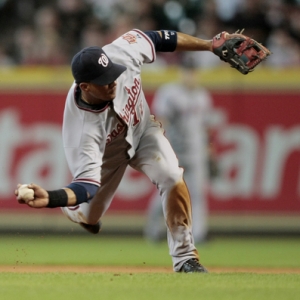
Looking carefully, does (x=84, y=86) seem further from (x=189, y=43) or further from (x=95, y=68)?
(x=189, y=43)

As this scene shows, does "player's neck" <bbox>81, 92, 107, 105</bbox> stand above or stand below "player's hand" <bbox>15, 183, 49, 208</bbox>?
above

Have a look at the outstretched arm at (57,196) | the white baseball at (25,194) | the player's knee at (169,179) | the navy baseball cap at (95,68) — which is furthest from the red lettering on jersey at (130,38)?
the white baseball at (25,194)

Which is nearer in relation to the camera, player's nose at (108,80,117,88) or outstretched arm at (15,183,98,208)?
outstretched arm at (15,183,98,208)

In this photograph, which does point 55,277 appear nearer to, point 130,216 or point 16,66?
point 130,216

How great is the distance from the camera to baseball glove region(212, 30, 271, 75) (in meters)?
6.57

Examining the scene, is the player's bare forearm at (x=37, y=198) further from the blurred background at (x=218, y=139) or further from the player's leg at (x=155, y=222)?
the blurred background at (x=218, y=139)

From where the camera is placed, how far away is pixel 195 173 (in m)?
10.7

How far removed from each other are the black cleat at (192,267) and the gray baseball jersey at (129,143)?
38 mm

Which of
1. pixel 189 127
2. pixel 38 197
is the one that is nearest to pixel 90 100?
pixel 38 197

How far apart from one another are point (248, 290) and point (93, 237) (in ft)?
21.8

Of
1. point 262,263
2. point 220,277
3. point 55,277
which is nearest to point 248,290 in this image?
point 220,277

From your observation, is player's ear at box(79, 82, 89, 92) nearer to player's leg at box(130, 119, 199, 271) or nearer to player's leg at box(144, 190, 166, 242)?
player's leg at box(130, 119, 199, 271)

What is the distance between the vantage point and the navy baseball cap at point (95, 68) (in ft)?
19.0

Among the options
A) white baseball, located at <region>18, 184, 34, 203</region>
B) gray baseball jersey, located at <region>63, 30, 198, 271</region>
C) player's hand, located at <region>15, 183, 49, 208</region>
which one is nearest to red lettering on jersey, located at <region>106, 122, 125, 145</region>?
gray baseball jersey, located at <region>63, 30, 198, 271</region>
